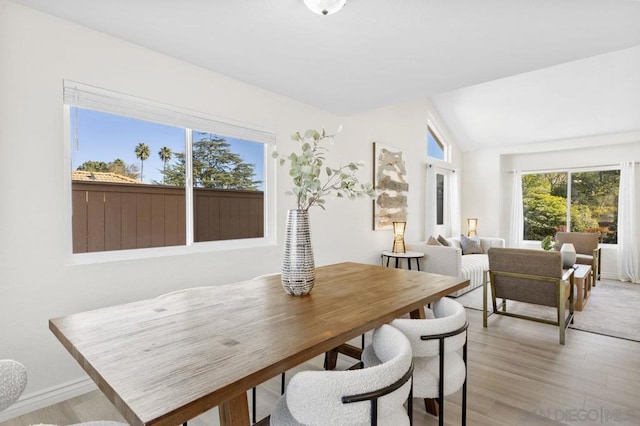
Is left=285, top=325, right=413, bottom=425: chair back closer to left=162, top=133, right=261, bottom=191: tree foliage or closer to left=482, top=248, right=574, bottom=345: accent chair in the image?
left=162, top=133, right=261, bottom=191: tree foliage

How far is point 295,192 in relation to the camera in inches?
62.6

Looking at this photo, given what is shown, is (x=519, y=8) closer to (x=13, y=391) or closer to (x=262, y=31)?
(x=262, y=31)

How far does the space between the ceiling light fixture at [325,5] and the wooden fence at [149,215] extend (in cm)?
171

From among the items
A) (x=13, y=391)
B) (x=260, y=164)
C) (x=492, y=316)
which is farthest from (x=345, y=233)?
(x=13, y=391)

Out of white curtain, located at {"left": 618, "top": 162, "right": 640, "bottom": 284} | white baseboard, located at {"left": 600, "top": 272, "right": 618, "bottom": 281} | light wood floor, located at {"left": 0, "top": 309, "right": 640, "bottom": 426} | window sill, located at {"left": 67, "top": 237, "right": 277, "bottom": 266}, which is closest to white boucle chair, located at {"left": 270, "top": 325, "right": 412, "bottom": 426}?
light wood floor, located at {"left": 0, "top": 309, "right": 640, "bottom": 426}

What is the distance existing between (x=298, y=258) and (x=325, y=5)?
1.32 metres

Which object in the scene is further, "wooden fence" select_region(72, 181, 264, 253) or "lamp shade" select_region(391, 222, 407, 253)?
"lamp shade" select_region(391, 222, 407, 253)

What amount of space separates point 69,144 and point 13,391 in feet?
5.81

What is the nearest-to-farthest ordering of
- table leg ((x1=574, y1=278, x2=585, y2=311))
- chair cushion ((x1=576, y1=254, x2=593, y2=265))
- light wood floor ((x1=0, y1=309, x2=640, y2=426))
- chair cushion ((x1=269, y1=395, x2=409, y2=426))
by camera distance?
1. chair cushion ((x1=269, y1=395, x2=409, y2=426))
2. light wood floor ((x1=0, y1=309, x2=640, y2=426))
3. table leg ((x1=574, y1=278, x2=585, y2=311))
4. chair cushion ((x1=576, y1=254, x2=593, y2=265))

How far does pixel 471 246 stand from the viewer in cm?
592

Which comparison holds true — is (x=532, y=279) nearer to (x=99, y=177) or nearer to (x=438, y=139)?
(x=99, y=177)

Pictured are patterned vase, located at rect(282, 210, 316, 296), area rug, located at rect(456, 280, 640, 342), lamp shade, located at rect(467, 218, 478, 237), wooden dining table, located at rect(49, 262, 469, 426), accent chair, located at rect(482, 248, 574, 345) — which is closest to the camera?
wooden dining table, located at rect(49, 262, 469, 426)

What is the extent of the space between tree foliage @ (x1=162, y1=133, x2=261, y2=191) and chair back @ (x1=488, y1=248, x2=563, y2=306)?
99.5 inches

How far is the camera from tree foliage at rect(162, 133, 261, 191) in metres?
2.75
